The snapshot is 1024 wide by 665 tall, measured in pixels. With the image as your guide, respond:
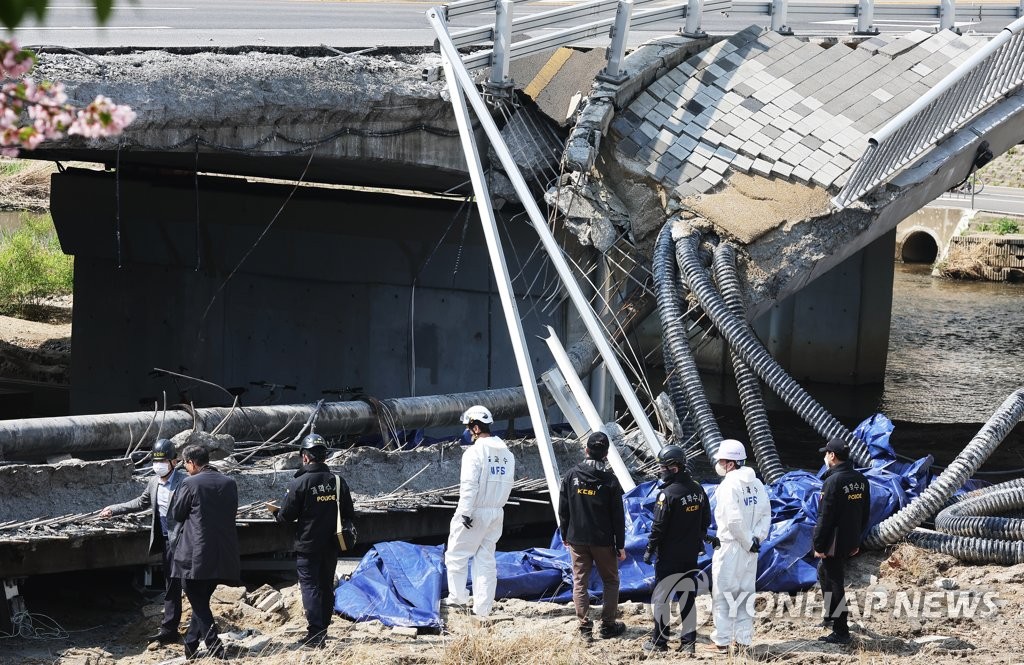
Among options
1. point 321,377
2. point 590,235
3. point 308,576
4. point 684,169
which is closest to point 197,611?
point 308,576

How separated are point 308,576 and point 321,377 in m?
8.84

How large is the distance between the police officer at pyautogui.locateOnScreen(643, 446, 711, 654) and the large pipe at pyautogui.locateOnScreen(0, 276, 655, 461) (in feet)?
13.2

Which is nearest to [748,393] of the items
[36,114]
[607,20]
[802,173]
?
[802,173]

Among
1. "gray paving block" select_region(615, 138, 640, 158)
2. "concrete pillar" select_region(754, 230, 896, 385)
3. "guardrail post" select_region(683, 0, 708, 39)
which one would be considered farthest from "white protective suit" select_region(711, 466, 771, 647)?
"concrete pillar" select_region(754, 230, 896, 385)

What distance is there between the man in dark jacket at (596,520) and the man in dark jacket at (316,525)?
57.2 inches

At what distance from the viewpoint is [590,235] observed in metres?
12.7

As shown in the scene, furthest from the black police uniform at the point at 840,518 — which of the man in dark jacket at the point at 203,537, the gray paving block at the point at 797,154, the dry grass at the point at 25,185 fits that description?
the dry grass at the point at 25,185

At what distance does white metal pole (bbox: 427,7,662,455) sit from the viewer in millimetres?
10641

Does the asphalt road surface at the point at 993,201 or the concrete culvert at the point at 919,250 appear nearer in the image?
the asphalt road surface at the point at 993,201

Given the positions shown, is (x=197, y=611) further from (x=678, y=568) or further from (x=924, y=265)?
(x=924, y=265)

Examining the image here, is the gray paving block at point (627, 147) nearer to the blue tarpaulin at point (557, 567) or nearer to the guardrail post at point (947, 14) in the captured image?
→ the guardrail post at point (947, 14)

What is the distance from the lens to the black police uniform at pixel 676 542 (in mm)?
7930

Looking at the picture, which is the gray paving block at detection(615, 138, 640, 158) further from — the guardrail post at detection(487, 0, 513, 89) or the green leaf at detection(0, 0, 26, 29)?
the green leaf at detection(0, 0, 26, 29)

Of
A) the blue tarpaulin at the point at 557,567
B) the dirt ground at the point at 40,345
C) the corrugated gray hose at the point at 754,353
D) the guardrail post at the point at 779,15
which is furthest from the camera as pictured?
the dirt ground at the point at 40,345
